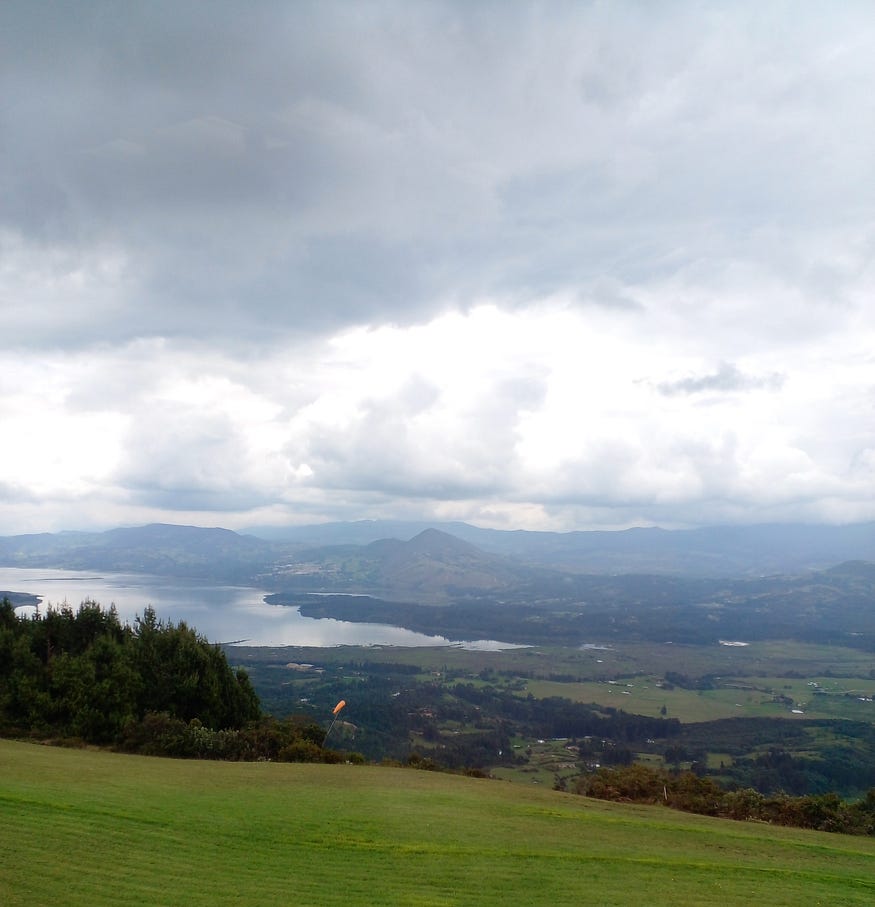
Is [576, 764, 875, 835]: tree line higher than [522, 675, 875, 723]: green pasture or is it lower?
higher

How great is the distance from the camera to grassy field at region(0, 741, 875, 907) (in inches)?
373

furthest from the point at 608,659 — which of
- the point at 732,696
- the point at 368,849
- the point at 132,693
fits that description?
the point at 368,849

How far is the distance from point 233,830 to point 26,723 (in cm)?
1857

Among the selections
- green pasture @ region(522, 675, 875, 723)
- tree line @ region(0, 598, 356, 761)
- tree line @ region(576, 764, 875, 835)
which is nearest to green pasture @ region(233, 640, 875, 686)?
green pasture @ region(522, 675, 875, 723)

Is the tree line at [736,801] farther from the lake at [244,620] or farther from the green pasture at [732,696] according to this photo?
the lake at [244,620]

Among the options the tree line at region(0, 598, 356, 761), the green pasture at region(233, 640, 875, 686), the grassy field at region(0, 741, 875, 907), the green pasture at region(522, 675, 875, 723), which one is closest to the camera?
the grassy field at region(0, 741, 875, 907)

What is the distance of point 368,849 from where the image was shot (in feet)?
37.3

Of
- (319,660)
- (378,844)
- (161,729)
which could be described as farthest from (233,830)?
(319,660)

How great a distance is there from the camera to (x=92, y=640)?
32500mm

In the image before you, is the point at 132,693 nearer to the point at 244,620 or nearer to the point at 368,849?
the point at 368,849

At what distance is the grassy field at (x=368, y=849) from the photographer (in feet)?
31.1

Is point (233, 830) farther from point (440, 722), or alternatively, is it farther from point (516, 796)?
point (440, 722)

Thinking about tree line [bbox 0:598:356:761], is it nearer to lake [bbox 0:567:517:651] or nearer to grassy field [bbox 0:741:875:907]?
grassy field [bbox 0:741:875:907]

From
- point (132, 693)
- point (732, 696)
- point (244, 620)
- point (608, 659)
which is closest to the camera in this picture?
point (132, 693)
